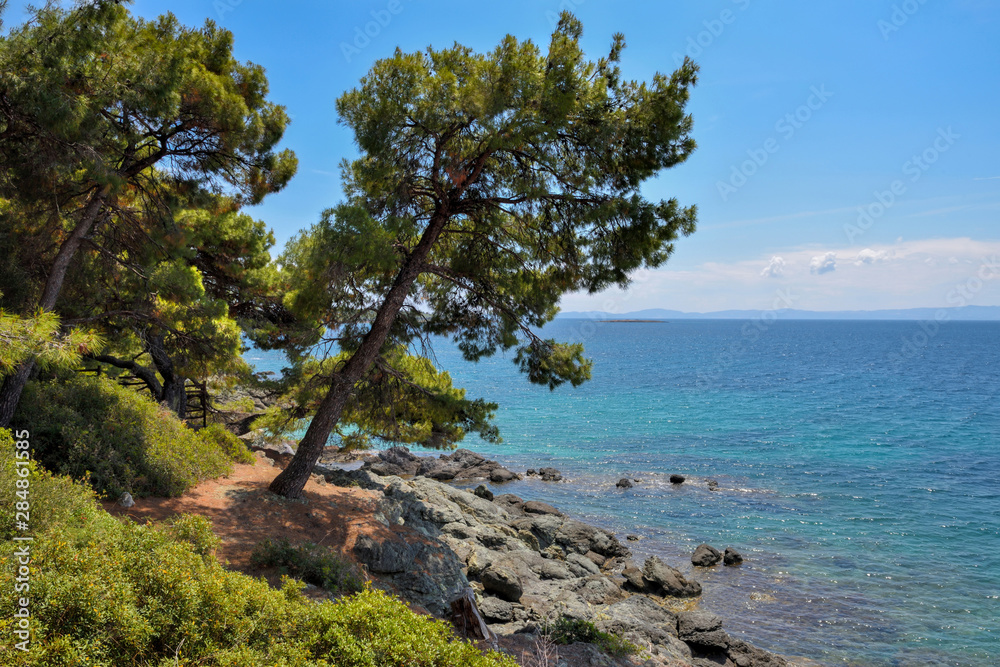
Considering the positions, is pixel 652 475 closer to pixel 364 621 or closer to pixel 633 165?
pixel 633 165

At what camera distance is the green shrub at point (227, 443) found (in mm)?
13953

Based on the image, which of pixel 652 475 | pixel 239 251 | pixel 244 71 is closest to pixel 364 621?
pixel 244 71

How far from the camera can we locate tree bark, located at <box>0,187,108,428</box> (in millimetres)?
9695

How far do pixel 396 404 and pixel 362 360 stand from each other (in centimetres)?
175

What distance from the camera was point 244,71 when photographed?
39.9 ft

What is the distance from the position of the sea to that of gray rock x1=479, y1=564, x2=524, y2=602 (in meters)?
4.96

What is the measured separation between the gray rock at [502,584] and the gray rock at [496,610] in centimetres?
63

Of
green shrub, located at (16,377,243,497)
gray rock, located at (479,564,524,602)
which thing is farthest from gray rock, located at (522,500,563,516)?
green shrub, located at (16,377,243,497)

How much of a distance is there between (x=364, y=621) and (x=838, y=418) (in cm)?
4808

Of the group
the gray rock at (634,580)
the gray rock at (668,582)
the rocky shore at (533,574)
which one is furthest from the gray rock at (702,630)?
the gray rock at (634,580)

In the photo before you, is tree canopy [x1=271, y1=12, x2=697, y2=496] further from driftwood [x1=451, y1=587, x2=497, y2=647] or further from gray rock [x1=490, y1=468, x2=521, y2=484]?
gray rock [x1=490, y1=468, x2=521, y2=484]

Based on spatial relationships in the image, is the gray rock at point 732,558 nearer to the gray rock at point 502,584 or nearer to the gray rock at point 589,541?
the gray rock at point 589,541

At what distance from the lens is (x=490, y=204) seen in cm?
1120

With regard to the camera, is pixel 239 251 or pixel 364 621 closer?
pixel 364 621
